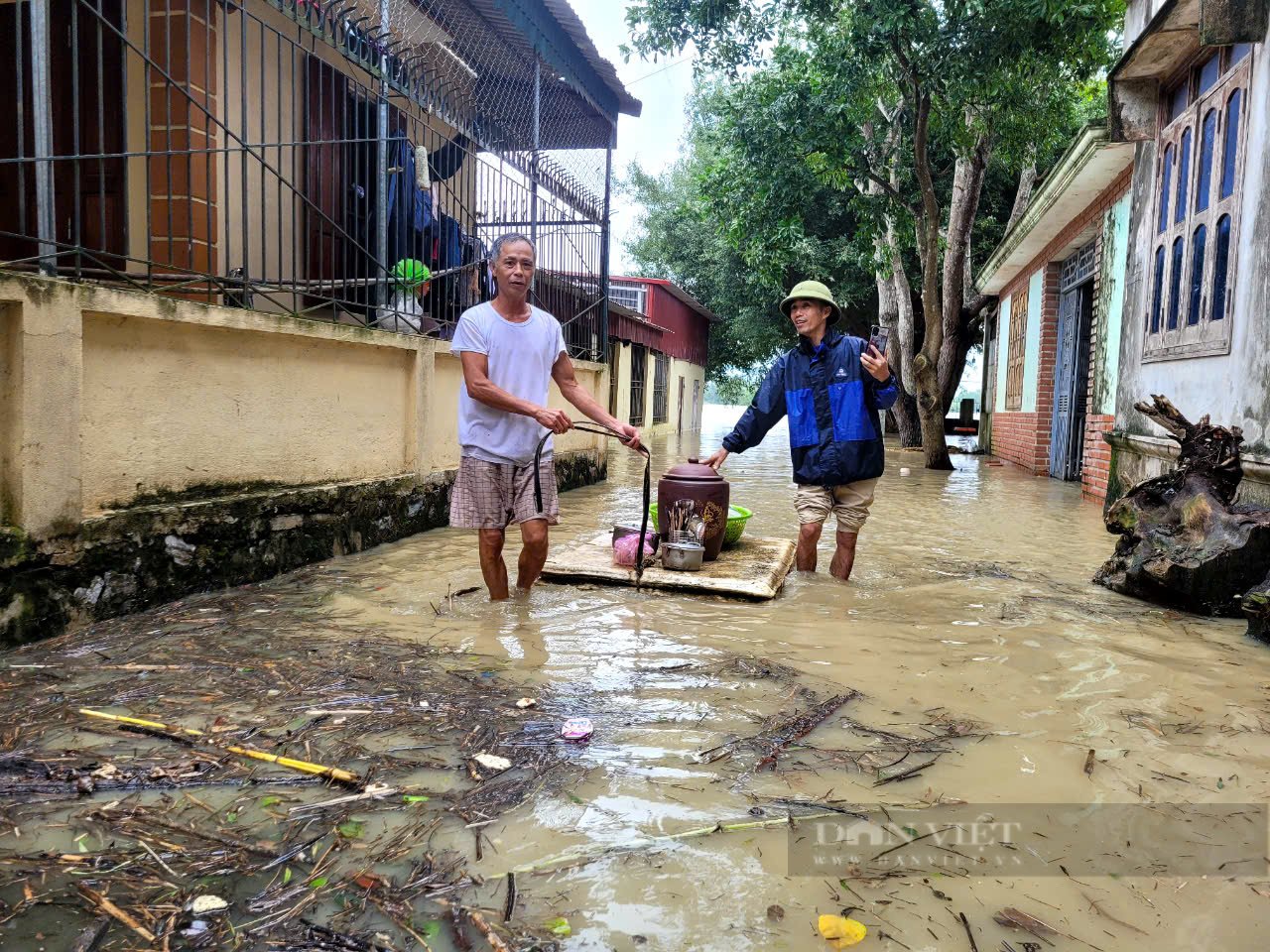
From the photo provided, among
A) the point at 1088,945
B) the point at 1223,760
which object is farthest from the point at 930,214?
the point at 1088,945

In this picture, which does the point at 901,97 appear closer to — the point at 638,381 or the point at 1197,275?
the point at 1197,275

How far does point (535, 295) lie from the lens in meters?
9.08

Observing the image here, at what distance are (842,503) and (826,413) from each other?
0.54 meters

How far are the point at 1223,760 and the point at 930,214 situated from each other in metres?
10.9

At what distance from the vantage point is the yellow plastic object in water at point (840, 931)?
181 cm

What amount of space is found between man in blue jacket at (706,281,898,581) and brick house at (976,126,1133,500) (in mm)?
5113

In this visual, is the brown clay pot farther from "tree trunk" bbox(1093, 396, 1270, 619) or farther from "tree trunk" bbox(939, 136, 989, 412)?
"tree trunk" bbox(939, 136, 989, 412)

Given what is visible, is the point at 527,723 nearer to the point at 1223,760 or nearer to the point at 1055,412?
the point at 1223,760

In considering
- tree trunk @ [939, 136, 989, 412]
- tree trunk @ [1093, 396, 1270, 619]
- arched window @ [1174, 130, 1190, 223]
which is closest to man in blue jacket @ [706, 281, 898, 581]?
tree trunk @ [1093, 396, 1270, 619]

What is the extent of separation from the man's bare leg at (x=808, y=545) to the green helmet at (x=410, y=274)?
3.10 m

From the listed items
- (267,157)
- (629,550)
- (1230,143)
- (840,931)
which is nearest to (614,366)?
(267,157)

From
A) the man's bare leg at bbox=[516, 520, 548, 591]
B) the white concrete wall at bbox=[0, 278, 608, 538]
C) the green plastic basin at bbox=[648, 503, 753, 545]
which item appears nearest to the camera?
the white concrete wall at bbox=[0, 278, 608, 538]

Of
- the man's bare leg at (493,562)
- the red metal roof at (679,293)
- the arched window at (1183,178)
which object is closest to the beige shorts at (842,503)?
the man's bare leg at (493,562)

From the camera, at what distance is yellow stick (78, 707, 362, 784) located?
2.42m
